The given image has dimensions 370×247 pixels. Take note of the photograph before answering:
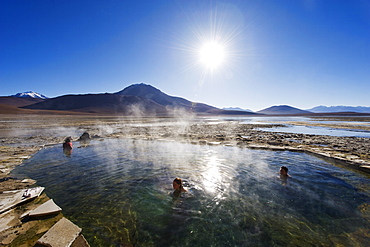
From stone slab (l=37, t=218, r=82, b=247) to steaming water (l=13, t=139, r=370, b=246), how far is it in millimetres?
276

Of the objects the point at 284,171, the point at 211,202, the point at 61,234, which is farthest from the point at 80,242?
the point at 284,171

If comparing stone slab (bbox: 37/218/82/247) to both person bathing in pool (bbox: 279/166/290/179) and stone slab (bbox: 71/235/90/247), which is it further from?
person bathing in pool (bbox: 279/166/290/179)

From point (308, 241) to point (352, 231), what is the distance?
118cm

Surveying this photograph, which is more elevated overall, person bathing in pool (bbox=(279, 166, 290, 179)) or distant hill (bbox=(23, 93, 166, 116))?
distant hill (bbox=(23, 93, 166, 116))

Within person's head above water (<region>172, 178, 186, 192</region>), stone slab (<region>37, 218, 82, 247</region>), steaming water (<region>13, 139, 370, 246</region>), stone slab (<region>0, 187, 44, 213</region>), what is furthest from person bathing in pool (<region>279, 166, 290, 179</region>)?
stone slab (<region>0, 187, 44, 213</region>)

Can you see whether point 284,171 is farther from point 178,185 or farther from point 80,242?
point 80,242

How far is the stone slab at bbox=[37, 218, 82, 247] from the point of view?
3.14 meters

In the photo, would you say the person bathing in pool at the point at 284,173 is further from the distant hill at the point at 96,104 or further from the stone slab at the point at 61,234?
the distant hill at the point at 96,104

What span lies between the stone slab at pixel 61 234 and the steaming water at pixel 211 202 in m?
0.28

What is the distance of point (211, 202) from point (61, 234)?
11.8ft

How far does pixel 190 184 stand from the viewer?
6105 mm

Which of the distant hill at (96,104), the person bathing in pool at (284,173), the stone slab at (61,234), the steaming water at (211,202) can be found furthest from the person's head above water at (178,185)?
the distant hill at (96,104)

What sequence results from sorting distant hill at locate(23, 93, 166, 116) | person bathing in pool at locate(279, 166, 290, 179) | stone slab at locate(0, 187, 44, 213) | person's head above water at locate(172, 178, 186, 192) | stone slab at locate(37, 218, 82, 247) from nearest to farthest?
1. stone slab at locate(37, 218, 82, 247)
2. stone slab at locate(0, 187, 44, 213)
3. person's head above water at locate(172, 178, 186, 192)
4. person bathing in pool at locate(279, 166, 290, 179)
5. distant hill at locate(23, 93, 166, 116)

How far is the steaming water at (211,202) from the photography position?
11.9ft
